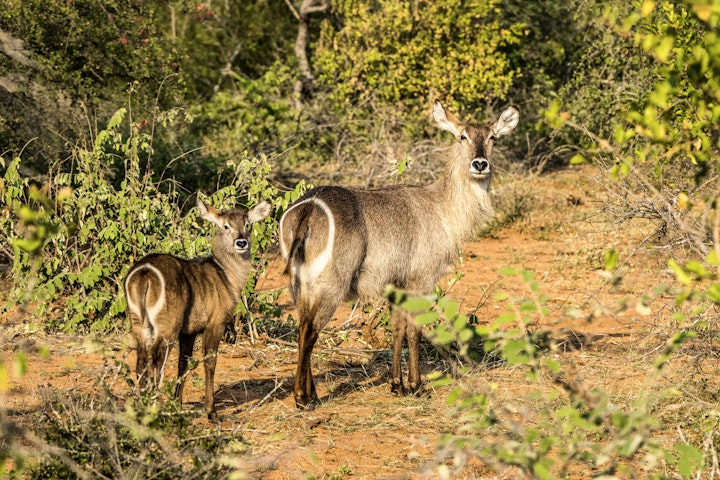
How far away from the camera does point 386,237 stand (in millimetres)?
6352

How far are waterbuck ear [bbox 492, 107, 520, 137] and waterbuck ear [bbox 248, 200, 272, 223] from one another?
5.92 ft

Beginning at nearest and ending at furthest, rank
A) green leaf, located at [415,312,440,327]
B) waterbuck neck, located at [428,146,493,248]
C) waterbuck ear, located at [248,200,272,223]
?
green leaf, located at [415,312,440,327]
waterbuck ear, located at [248,200,272,223]
waterbuck neck, located at [428,146,493,248]

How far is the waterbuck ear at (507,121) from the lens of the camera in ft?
23.3

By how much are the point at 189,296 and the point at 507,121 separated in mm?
2852

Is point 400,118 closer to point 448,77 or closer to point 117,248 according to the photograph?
point 448,77

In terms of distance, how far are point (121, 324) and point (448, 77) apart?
8.01 meters

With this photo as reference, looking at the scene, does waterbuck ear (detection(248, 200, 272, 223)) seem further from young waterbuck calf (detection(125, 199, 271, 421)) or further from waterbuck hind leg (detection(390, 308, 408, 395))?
waterbuck hind leg (detection(390, 308, 408, 395))

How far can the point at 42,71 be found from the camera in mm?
9305

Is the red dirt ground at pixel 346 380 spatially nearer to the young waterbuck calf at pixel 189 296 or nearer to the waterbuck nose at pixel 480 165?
the young waterbuck calf at pixel 189 296

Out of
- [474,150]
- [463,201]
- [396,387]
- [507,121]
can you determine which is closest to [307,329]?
[396,387]

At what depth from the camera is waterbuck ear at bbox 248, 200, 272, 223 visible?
6508mm

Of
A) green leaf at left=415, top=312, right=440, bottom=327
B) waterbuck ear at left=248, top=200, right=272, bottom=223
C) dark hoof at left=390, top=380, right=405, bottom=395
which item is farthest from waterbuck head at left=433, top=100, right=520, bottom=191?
green leaf at left=415, top=312, right=440, bottom=327

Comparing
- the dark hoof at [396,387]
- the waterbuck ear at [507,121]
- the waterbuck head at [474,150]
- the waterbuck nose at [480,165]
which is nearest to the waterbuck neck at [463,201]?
the waterbuck head at [474,150]

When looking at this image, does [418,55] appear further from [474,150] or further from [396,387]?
[396,387]
